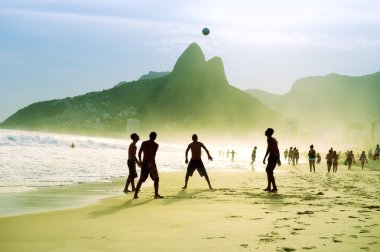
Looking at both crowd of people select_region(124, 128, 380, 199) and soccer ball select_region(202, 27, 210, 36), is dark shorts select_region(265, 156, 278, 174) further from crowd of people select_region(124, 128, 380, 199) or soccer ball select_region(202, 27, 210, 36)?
soccer ball select_region(202, 27, 210, 36)

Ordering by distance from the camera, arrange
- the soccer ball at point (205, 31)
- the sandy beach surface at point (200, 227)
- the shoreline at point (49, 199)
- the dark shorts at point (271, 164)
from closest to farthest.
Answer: the sandy beach surface at point (200, 227) < the shoreline at point (49, 199) < the dark shorts at point (271, 164) < the soccer ball at point (205, 31)

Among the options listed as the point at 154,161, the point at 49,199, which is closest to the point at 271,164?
the point at 154,161

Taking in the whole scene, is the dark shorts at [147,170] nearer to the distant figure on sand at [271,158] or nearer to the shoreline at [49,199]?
the shoreline at [49,199]

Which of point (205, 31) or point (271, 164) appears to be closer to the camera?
point (271, 164)

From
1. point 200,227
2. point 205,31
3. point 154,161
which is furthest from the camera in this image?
point 205,31

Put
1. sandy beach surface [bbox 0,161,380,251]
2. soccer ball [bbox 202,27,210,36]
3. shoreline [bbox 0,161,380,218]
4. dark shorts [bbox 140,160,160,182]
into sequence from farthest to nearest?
1. soccer ball [bbox 202,27,210,36]
2. dark shorts [bbox 140,160,160,182]
3. shoreline [bbox 0,161,380,218]
4. sandy beach surface [bbox 0,161,380,251]

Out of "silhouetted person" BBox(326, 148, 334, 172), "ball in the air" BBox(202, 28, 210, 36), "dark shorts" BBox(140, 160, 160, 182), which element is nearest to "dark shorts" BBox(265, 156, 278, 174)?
"dark shorts" BBox(140, 160, 160, 182)

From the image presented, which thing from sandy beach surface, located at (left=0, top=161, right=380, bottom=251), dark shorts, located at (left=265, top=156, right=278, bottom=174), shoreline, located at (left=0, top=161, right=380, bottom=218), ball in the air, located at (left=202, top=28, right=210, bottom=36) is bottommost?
shoreline, located at (left=0, top=161, right=380, bottom=218)

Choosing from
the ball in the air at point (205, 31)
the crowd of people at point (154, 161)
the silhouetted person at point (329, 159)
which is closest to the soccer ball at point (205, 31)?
the ball in the air at point (205, 31)

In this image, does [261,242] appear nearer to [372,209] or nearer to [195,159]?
[372,209]

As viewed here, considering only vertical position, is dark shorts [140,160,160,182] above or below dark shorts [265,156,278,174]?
below

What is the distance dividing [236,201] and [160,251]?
583 cm

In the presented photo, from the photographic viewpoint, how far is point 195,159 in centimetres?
1445

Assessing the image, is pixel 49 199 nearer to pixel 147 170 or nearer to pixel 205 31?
pixel 147 170
